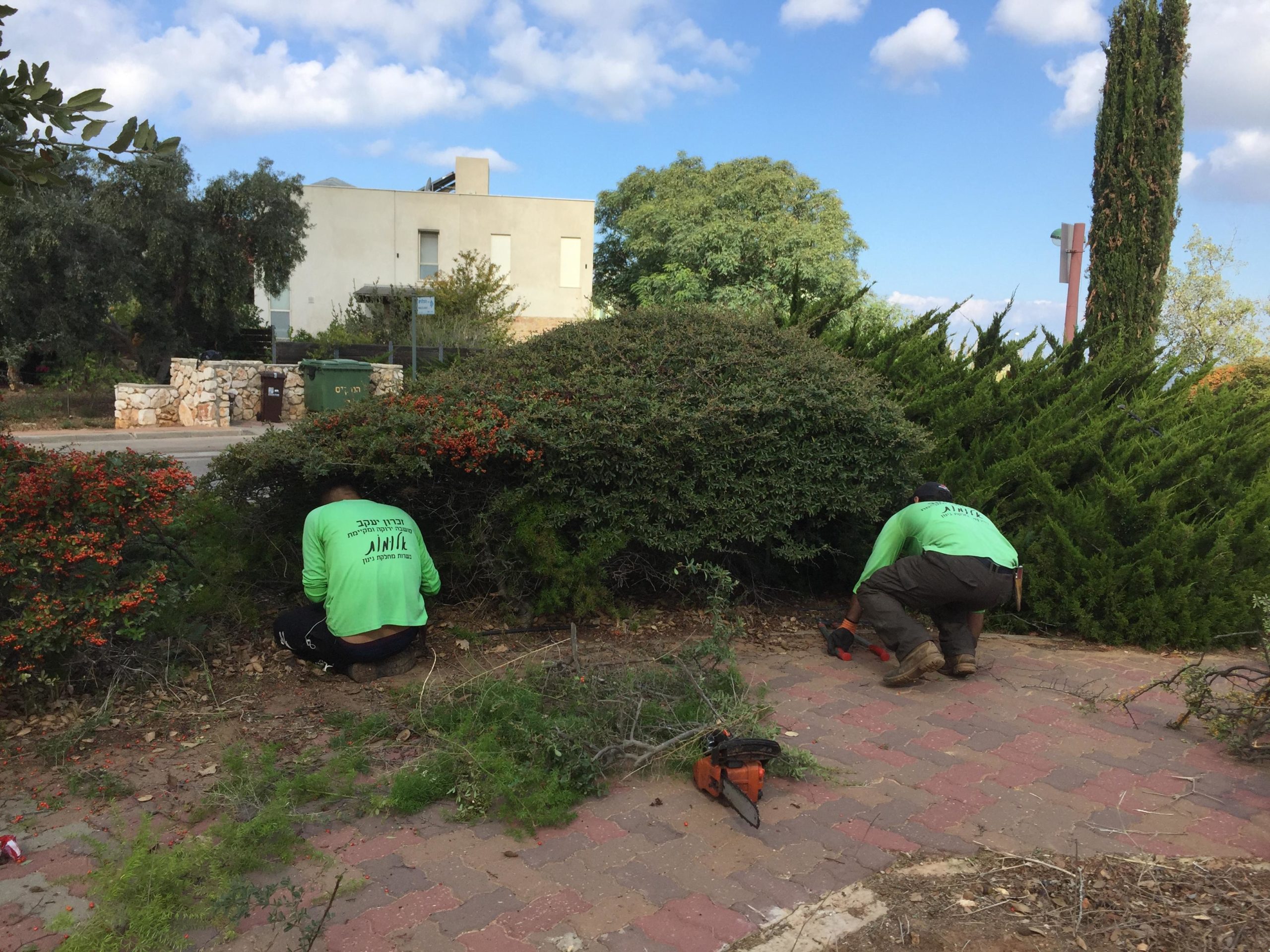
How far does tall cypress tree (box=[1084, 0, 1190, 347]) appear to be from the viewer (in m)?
11.9

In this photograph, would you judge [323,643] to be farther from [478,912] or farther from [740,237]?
[740,237]

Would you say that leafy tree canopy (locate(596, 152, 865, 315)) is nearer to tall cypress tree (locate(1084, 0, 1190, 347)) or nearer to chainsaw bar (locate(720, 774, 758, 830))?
tall cypress tree (locate(1084, 0, 1190, 347))

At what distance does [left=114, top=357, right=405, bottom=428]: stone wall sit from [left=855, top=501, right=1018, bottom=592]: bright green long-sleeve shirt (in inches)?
571

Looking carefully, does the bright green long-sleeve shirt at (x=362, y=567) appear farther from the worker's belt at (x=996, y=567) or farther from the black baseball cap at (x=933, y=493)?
the worker's belt at (x=996, y=567)

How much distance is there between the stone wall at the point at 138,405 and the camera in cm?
1912

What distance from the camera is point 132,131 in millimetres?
3086

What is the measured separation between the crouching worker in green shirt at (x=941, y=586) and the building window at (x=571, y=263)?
37571 millimetres

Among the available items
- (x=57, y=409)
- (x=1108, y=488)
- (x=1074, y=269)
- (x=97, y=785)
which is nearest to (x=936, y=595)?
(x=1108, y=488)

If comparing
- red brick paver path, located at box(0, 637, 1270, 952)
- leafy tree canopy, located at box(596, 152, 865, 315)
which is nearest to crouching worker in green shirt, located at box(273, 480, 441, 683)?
red brick paver path, located at box(0, 637, 1270, 952)

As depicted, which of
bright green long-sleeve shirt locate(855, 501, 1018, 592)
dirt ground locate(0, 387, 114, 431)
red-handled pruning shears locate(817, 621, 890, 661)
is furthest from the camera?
dirt ground locate(0, 387, 114, 431)

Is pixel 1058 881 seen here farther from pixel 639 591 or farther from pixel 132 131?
pixel 132 131

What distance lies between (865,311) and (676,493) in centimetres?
2970

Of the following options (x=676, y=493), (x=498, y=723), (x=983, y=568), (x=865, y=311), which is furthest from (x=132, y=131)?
(x=865, y=311)

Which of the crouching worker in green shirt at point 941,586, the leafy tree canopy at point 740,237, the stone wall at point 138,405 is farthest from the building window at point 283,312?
the crouching worker in green shirt at point 941,586
